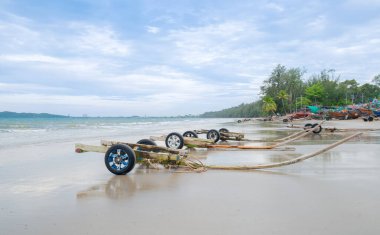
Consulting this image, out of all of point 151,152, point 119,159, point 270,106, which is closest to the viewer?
point 119,159

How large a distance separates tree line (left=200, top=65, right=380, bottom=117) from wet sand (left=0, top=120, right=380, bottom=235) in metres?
76.0

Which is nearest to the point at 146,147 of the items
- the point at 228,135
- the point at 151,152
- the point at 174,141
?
the point at 151,152

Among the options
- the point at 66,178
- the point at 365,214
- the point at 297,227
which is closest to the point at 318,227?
the point at 297,227

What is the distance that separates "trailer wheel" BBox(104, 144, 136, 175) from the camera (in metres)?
7.89

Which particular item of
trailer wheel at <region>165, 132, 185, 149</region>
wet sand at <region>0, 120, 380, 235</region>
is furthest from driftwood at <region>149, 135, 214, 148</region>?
wet sand at <region>0, 120, 380, 235</region>

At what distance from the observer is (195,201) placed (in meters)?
5.50

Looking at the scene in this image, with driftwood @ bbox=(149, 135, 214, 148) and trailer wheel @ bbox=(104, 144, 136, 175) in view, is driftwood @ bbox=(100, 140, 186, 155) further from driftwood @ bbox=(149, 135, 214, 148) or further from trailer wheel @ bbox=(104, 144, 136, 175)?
driftwood @ bbox=(149, 135, 214, 148)

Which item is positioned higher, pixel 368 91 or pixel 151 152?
pixel 368 91

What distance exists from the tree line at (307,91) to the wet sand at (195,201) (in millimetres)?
76020

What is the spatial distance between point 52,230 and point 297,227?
303cm

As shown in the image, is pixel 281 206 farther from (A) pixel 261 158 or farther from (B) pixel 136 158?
(A) pixel 261 158

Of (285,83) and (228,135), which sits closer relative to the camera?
(228,135)

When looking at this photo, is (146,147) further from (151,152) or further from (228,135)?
(228,135)

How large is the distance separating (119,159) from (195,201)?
10.1 ft
